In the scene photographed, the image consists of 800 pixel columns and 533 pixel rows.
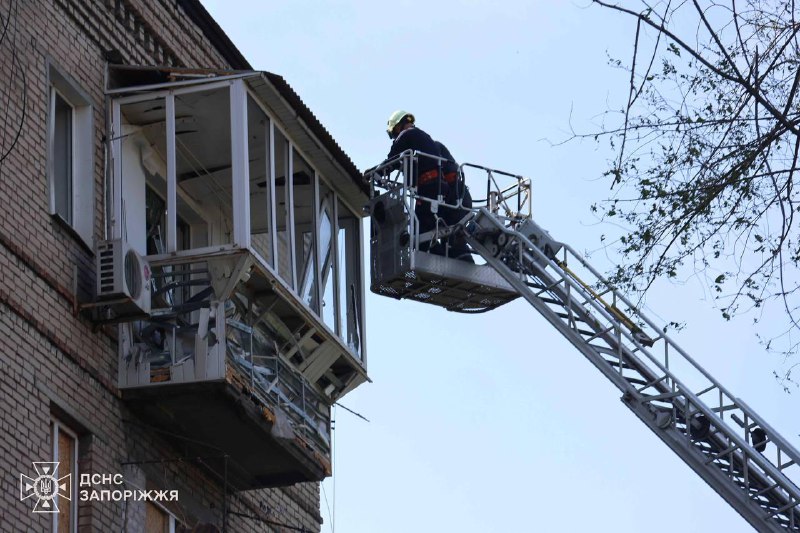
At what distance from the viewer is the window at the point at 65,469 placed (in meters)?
13.6

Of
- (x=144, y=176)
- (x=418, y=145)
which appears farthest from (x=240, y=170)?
(x=418, y=145)

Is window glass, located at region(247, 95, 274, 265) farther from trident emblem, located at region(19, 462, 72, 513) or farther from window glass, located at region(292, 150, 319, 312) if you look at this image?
trident emblem, located at region(19, 462, 72, 513)

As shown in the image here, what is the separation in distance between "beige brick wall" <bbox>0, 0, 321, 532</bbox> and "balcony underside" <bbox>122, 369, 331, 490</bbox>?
150 millimetres

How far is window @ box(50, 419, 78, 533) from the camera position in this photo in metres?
13.6

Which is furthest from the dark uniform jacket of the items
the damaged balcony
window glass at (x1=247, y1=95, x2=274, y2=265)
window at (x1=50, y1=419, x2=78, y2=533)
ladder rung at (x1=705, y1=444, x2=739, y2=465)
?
window at (x1=50, y1=419, x2=78, y2=533)

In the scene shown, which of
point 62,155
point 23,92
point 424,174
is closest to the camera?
point 23,92

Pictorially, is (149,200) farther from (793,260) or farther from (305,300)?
(793,260)

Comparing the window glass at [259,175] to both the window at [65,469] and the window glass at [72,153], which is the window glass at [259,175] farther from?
the window at [65,469]

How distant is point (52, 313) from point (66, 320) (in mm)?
210

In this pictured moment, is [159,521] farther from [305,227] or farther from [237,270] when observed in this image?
[305,227]

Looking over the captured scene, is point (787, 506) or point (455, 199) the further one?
point (455, 199)

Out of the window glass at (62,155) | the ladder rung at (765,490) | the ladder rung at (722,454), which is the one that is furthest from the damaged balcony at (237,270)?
the ladder rung at (765,490)

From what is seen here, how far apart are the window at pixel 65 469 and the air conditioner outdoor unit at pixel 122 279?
1071mm

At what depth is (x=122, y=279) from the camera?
46.6ft
